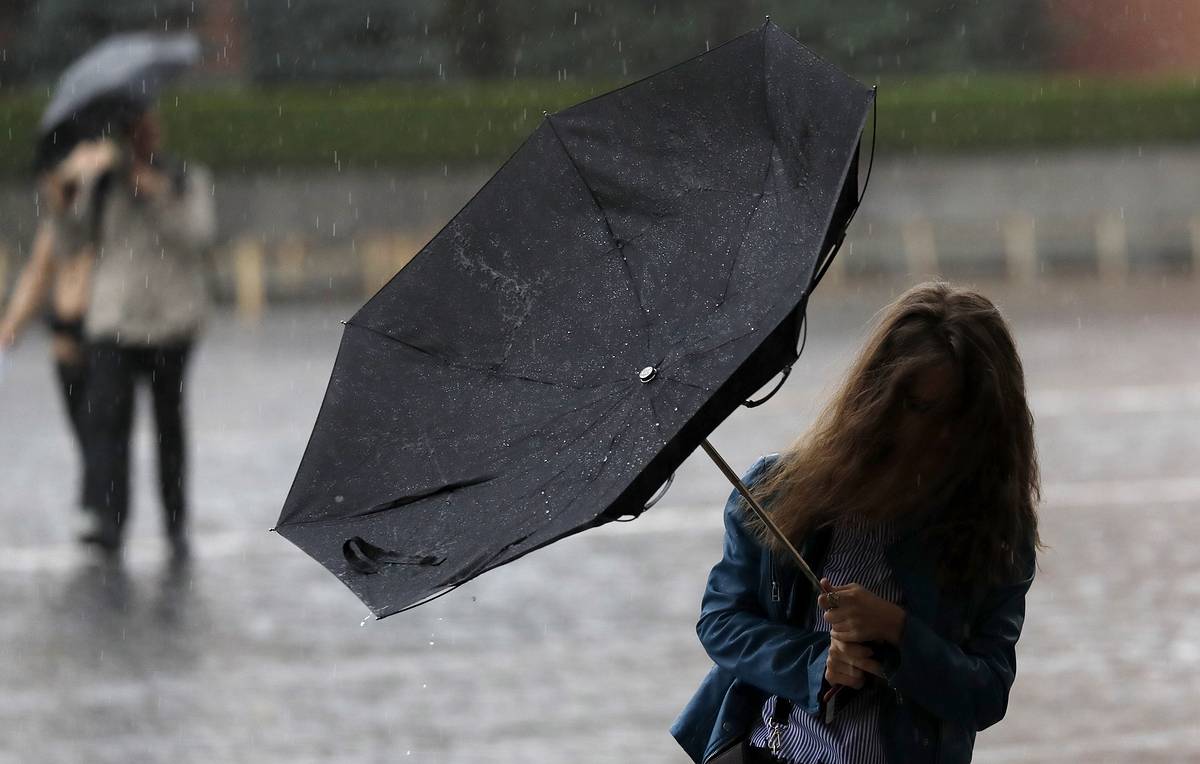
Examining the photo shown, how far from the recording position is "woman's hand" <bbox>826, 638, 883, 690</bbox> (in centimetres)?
248

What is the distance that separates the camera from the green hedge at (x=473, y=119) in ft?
84.8

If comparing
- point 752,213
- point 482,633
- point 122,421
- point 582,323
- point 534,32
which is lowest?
point 534,32

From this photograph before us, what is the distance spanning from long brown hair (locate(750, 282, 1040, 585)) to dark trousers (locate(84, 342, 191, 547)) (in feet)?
20.5

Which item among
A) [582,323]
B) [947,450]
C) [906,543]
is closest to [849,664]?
[906,543]

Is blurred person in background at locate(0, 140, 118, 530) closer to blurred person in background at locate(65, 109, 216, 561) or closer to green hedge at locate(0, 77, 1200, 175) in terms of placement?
blurred person in background at locate(65, 109, 216, 561)

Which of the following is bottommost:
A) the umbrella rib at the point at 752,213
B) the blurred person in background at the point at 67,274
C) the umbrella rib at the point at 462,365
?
the blurred person in background at the point at 67,274

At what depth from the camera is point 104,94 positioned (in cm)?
870

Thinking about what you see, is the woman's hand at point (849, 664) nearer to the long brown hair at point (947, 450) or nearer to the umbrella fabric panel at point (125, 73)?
the long brown hair at point (947, 450)

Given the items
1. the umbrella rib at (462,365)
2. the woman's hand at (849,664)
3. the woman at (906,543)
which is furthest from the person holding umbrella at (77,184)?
the woman's hand at (849,664)

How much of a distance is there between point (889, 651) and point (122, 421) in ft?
21.7

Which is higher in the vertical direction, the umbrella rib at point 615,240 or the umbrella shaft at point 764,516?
the umbrella rib at point 615,240

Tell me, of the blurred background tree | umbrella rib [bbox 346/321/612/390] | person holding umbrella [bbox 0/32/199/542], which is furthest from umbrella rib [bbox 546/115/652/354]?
the blurred background tree

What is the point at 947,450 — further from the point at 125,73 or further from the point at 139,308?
the point at 125,73

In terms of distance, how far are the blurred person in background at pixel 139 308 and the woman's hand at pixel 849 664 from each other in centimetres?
629
